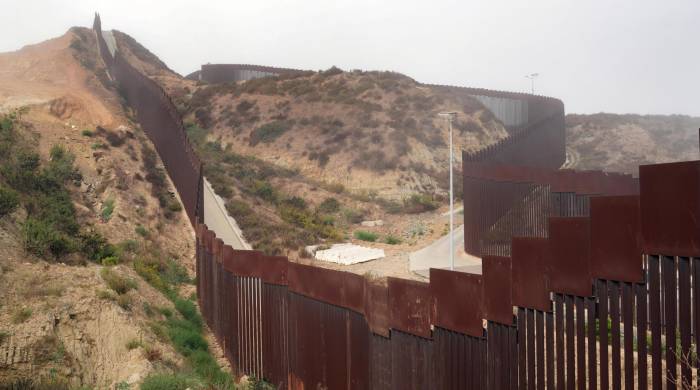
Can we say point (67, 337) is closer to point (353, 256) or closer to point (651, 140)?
point (353, 256)

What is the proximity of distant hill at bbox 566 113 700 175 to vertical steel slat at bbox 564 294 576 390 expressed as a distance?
58050mm

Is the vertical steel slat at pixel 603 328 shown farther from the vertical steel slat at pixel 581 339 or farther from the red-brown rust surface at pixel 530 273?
the red-brown rust surface at pixel 530 273

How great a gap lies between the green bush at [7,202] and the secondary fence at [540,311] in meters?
9.24

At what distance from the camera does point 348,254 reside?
84.9 feet

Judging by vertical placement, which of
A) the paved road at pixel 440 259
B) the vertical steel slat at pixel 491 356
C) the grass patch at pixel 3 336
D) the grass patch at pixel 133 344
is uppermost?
the vertical steel slat at pixel 491 356

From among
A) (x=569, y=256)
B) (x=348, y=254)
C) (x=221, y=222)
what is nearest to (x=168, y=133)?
(x=221, y=222)

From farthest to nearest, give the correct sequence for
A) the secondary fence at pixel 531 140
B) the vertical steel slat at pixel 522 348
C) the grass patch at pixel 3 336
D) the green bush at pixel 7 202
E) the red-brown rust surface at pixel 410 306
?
1. the secondary fence at pixel 531 140
2. the green bush at pixel 7 202
3. the grass patch at pixel 3 336
4. the red-brown rust surface at pixel 410 306
5. the vertical steel slat at pixel 522 348

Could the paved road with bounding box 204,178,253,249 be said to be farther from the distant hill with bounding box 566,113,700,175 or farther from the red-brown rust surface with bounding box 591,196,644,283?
the distant hill with bounding box 566,113,700,175

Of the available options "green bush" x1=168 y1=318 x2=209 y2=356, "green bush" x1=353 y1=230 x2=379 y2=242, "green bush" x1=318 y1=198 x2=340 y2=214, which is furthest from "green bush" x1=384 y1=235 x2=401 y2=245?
"green bush" x1=168 y1=318 x2=209 y2=356

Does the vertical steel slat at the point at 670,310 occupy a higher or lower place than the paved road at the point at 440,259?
higher

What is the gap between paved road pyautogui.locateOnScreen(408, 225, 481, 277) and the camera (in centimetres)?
2383

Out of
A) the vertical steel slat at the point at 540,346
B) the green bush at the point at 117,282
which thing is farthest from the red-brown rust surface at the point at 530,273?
the green bush at the point at 117,282

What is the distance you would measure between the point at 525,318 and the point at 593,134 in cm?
7862

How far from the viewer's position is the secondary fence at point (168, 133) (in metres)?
22.8
